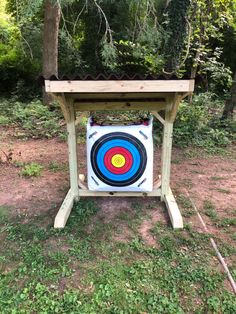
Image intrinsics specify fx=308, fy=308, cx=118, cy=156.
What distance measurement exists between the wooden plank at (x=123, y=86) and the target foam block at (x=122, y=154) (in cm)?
48

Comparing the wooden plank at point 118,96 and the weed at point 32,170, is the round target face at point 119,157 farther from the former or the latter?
the weed at point 32,170

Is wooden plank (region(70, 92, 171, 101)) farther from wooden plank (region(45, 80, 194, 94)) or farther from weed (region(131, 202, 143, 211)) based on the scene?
weed (region(131, 202, 143, 211))

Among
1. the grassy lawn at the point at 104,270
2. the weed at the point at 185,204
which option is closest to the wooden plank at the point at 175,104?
the weed at the point at 185,204

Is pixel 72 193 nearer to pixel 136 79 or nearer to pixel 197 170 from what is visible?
pixel 136 79

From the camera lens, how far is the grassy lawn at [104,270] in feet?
6.04

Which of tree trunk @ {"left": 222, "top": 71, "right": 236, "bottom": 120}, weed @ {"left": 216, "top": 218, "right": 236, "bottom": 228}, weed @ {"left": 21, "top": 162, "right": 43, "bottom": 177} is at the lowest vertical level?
weed @ {"left": 21, "top": 162, "right": 43, "bottom": 177}

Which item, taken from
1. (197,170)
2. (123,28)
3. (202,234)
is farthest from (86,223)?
(123,28)

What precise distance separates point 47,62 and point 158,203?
5083mm

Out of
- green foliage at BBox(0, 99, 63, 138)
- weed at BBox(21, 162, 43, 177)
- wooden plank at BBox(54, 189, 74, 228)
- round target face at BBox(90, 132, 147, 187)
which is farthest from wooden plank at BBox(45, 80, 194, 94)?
green foliage at BBox(0, 99, 63, 138)

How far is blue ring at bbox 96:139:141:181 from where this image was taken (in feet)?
8.85

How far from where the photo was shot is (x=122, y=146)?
2.70 m

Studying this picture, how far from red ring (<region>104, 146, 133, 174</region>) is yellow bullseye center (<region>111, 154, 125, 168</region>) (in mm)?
20

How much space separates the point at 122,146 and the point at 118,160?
130mm

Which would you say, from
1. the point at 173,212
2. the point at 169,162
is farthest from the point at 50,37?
the point at 173,212
